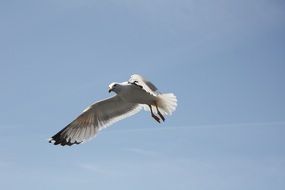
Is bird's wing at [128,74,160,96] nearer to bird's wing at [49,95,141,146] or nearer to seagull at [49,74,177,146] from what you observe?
seagull at [49,74,177,146]

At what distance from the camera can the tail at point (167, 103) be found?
273 inches

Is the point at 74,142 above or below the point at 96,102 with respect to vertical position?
below

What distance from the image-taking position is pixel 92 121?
310 inches

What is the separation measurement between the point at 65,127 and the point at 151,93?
210 cm

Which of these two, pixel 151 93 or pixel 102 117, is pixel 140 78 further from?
pixel 102 117

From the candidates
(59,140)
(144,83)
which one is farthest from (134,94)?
(59,140)

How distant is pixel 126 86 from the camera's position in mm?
6758

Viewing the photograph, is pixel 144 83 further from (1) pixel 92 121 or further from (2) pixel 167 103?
(1) pixel 92 121

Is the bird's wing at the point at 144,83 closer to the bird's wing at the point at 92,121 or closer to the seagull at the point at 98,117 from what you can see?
the seagull at the point at 98,117

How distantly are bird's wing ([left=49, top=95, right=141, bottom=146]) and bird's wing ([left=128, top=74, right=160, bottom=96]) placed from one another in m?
1.06

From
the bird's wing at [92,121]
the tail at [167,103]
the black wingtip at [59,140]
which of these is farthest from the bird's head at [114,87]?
the black wingtip at [59,140]

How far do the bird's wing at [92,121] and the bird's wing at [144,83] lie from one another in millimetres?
1063

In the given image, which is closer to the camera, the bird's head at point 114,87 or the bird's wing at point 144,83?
the bird's wing at point 144,83

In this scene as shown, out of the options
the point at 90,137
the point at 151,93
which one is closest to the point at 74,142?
the point at 90,137
